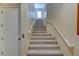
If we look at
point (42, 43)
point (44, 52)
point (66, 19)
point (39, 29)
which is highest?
point (66, 19)

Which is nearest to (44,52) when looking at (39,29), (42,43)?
(42,43)

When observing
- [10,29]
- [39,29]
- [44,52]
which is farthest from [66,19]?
[10,29]

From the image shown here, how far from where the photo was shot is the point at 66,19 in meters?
2.49

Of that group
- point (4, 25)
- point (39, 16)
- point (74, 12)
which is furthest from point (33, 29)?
point (74, 12)

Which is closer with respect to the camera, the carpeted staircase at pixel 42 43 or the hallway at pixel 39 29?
the hallway at pixel 39 29

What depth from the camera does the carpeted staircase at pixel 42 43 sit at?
8.18ft

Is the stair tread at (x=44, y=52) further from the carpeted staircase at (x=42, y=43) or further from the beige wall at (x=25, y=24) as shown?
the beige wall at (x=25, y=24)

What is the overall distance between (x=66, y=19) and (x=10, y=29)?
0.89 metres

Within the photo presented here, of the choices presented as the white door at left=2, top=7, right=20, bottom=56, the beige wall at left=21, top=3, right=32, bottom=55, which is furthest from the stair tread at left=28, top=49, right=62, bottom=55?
the white door at left=2, top=7, right=20, bottom=56

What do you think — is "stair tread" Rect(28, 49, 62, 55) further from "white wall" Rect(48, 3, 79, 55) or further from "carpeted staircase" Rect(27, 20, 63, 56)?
"white wall" Rect(48, 3, 79, 55)

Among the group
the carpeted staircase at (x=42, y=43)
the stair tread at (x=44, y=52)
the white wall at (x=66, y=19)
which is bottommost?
the stair tread at (x=44, y=52)

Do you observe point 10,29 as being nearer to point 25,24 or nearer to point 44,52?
point 25,24

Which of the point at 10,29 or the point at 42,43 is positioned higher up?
the point at 10,29

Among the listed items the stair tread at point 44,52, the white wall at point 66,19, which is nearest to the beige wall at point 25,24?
the stair tread at point 44,52
